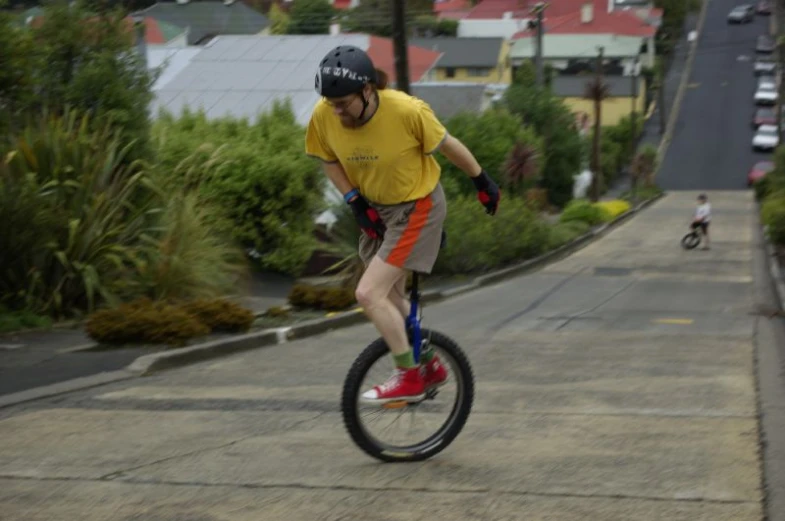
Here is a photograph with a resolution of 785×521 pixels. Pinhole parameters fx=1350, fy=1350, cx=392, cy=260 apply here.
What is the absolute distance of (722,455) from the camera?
6613 millimetres

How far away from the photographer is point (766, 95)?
95688mm

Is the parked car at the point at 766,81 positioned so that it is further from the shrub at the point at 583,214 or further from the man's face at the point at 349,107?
the man's face at the point at 349,107

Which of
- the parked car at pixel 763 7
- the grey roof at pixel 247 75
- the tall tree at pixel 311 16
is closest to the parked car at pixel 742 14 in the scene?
the parked car at pixel 763 7

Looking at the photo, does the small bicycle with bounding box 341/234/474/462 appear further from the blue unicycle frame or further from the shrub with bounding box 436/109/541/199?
the shrub with bounding box 436/109/541/199

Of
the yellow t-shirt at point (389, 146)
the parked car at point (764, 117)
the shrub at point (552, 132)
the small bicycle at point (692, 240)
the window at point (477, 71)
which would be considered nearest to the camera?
the yellow t-shirt at point (389, 146)

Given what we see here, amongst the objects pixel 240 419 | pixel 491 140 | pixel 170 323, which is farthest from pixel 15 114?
pixel 491 140

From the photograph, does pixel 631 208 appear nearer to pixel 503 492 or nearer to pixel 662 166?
pixel 662 166

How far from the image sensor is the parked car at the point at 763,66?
102625 mm

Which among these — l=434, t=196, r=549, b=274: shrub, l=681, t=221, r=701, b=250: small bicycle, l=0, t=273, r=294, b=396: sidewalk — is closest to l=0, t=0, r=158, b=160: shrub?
l=0, t=273, r=294, b=396: sidewalk

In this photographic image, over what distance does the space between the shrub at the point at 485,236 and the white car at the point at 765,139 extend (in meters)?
58.3

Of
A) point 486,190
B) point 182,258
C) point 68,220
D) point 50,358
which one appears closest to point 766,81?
point 182,258

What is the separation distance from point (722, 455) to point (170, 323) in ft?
21.2

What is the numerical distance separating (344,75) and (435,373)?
61.8 inches

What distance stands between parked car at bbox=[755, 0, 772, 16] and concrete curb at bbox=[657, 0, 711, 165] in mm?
3629
